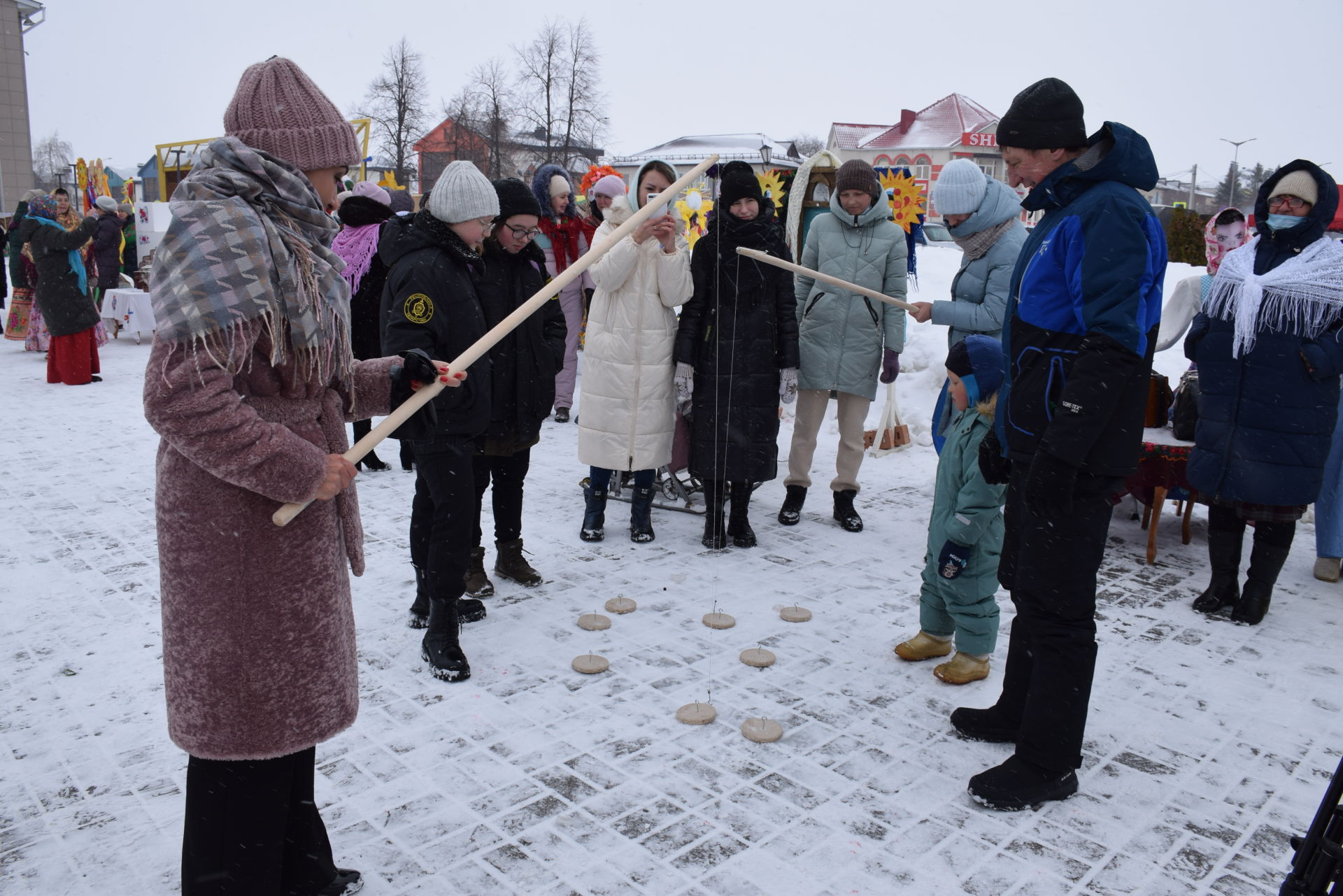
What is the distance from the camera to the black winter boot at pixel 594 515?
18.4ft

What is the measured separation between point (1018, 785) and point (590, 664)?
5.84 ft

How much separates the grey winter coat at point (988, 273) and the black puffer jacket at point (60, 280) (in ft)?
31.6

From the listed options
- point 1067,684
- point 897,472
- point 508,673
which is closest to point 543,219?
point 897,472

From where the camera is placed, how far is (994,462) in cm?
335

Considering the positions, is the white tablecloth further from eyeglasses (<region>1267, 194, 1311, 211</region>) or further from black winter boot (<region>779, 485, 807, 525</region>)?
eyeglasses (<region>1267, 194, 1311, 211</region>)

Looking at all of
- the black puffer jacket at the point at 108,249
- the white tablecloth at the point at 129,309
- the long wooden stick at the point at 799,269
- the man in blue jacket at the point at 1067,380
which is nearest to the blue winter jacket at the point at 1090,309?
the man in blue jacket at the point at 1067,380

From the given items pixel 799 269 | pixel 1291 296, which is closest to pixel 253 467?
pixel 799 269

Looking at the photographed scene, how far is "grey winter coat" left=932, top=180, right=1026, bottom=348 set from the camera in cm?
468

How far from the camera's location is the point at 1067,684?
9.70 feet

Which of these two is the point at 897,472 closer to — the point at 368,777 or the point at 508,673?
the point at 508,673

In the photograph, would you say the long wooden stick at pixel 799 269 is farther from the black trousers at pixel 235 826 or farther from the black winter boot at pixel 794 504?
the black trousers at pixel 235 826

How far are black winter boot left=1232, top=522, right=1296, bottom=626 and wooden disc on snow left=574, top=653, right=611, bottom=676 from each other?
3.30 meters

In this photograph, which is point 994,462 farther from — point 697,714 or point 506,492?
point 506,492

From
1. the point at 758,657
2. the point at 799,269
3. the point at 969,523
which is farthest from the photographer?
the point at 799,269
